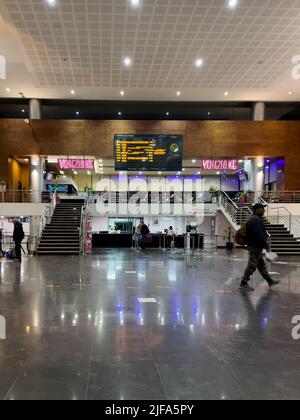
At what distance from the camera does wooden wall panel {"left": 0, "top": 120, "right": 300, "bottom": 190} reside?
69.1 feet

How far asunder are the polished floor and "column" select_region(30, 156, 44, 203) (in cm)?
1382

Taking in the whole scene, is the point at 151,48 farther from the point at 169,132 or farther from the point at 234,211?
the point at 234,211

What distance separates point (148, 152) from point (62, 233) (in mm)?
6625

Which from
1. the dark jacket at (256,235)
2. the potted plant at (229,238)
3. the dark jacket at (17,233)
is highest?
the dark jacket at (256,235)

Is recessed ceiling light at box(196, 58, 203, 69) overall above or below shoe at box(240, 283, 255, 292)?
above

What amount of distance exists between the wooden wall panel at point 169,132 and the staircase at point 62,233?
4129 millimetres

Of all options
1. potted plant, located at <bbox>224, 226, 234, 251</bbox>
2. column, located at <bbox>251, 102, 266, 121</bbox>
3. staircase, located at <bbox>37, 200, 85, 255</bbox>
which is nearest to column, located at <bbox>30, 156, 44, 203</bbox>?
staircase, located at <bbox>37, 200, 85, 255</bbox>

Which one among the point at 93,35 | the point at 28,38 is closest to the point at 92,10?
the point at 93,35

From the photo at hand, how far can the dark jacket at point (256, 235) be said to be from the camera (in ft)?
22.5

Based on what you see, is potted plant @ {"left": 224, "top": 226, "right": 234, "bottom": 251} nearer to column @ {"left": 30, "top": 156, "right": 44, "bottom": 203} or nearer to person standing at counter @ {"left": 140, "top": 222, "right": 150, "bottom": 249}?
person standing at counter @ {"left": 140, "top": 222, "right": 150, "bottom": 249}

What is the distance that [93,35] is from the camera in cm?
1385

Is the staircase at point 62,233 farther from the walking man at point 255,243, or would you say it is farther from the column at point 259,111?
the column at point 259,111

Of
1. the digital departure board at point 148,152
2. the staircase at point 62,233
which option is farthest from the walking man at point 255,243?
the digital departure board at point 148,152

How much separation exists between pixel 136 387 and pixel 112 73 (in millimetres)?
17143
